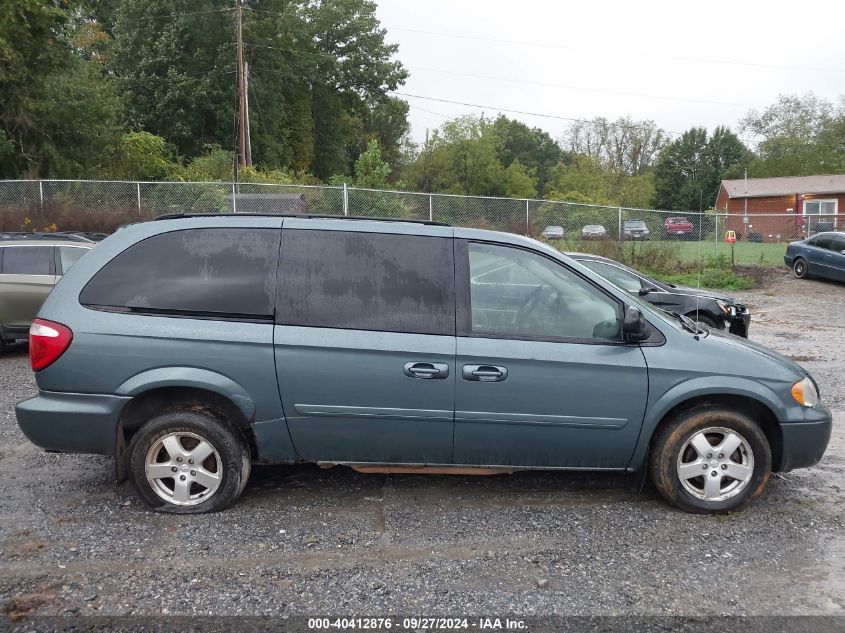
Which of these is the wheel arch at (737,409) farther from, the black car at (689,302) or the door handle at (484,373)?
the black car at (689,302)

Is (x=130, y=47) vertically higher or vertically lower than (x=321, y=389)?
higher

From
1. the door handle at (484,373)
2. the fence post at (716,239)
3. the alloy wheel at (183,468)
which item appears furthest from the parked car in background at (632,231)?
the alloy wheel at (183,468)

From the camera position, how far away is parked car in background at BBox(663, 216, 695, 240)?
22.0 metres

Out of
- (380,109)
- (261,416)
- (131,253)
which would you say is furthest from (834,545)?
(380,109)

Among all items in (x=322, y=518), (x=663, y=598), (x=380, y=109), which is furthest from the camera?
(x=380, y=109)

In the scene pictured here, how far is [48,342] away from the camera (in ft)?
13.9

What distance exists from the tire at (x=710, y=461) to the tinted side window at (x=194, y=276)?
264 centimetres

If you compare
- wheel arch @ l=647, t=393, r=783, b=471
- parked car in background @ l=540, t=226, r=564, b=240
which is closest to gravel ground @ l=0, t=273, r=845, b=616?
wheel arch @ l=647, t=393, r=783, b=471

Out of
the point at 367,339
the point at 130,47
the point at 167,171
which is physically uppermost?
the point at 130,47

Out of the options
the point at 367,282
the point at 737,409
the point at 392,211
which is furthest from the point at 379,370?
the point at 392,211

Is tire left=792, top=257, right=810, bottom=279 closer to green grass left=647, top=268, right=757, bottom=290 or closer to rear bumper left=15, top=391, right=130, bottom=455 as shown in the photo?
green grass left=647, top=268, right=757, bottom=290

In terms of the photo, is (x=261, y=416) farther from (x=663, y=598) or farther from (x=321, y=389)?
(x=663, y=598)

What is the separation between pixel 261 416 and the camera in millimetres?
4289

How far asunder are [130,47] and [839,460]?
44.0 m
